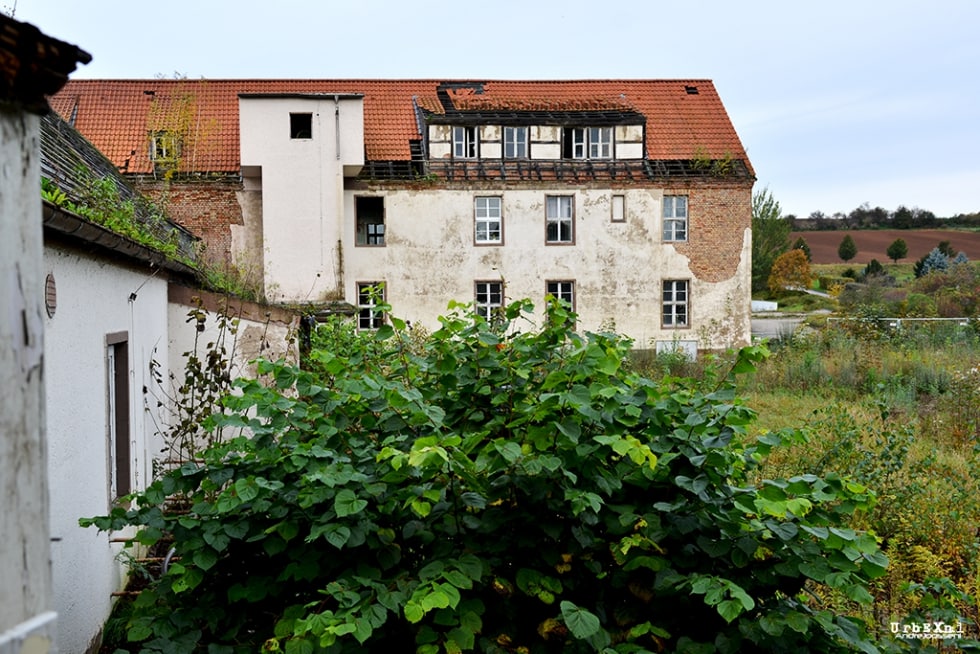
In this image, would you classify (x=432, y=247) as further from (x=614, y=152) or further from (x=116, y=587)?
(x=116, y=587)

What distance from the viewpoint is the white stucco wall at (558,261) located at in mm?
27656

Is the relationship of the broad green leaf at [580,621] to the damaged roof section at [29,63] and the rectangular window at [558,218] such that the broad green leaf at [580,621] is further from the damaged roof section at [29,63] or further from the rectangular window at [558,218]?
the rectangular window at [558,218]

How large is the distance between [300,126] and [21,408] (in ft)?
83.9

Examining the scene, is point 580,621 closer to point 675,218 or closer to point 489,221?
point 489,221

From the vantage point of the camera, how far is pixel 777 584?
4.08 metres

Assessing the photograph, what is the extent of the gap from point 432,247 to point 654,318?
25.0 ft

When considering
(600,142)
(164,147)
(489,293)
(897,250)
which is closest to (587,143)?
(600,142)

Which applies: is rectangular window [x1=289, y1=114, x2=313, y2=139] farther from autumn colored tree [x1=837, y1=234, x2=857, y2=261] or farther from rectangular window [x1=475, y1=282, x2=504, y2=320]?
autumn colored tree [x1=837, y1=234, x2=857, y2=261]

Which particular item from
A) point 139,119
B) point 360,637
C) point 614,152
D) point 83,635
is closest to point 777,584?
point 360,637

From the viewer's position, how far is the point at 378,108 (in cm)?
2981

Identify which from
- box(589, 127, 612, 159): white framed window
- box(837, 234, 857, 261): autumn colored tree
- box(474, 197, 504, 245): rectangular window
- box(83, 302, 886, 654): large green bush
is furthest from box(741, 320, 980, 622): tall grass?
box(837, 234, 857, 261): autumn colored tree

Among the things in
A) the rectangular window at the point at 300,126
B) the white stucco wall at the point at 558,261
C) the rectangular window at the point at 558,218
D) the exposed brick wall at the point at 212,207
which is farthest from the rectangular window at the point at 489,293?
the exposed brick wall at the point at 212,207

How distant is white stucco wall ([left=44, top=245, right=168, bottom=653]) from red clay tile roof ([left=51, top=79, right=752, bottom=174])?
2154 centimetres

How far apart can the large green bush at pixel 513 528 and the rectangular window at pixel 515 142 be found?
80.2 feet
